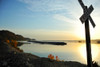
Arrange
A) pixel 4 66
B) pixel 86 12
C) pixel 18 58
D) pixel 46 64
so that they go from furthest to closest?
pixel 46 64
pixel 18 58
pixel 4 66
pixel 86 12

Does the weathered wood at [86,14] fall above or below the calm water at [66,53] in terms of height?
above

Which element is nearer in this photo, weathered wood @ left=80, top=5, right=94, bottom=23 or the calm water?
weathered wood @ left=80, top=5, right=94, bottom=23

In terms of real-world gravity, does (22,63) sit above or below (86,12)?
below

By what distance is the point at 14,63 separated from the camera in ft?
29.5

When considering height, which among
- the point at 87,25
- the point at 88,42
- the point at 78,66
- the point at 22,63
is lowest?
the point at 78,66

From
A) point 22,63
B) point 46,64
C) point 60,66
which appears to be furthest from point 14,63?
point 60,66

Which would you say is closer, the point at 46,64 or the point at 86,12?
the point at 86,12

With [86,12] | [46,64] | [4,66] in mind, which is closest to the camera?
[86,12]

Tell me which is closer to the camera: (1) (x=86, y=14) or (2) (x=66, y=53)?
(1) (x=86, y=14)

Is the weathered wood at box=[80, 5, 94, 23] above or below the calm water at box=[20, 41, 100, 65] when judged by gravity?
above

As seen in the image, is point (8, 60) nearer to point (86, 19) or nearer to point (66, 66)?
point (66, 66)

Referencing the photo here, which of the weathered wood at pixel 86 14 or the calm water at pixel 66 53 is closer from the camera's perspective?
the weathered wood at pixel 86 14

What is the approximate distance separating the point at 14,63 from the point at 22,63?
55 centimetres

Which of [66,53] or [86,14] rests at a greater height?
[86,14]
